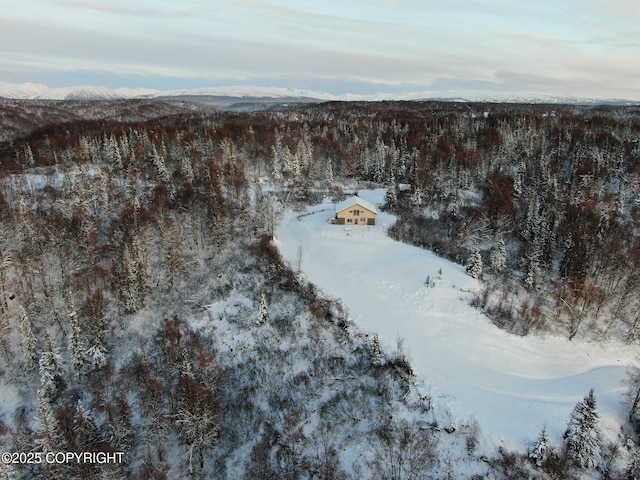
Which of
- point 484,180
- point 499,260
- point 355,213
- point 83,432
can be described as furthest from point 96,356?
point 484,180

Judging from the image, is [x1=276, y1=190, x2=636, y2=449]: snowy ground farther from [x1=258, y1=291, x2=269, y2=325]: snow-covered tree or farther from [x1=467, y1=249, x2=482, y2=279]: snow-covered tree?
[x1=258, y1=291, x2=269, y2=325]: snow-covered tree

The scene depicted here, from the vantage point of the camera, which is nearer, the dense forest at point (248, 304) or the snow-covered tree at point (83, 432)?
the dense forest at point (248, 304)

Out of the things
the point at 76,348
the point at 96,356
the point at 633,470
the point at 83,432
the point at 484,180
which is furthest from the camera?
the point at 484,180

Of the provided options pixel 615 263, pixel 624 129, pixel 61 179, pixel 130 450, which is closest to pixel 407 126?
pixel 624 129

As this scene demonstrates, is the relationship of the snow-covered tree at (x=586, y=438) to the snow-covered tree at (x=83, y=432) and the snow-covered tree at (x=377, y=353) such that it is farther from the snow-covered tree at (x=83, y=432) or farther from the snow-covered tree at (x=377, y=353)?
the snow-covered tree at (x=83, y=432)

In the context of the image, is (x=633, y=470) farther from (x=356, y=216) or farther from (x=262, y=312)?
(x=356, y=216)

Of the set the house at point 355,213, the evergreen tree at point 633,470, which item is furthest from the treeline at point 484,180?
the evergreen tree at point 633,470
